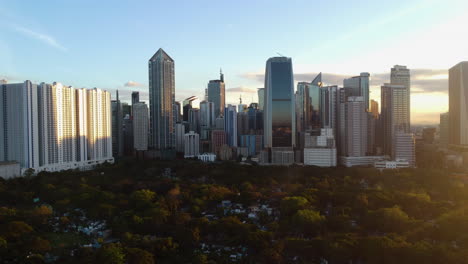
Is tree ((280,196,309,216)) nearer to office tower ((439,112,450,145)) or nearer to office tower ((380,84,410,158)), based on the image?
office tower ((380,84,410,158))

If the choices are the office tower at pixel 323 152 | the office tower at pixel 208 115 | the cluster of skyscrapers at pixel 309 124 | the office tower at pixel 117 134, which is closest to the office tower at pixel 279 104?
the cluster of skyscrapers at pixel 309 124

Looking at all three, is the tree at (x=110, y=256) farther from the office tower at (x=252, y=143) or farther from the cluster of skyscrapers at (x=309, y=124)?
the office tower at (x=252, y=143)

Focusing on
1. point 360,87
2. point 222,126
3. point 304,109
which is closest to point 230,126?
point 222,126

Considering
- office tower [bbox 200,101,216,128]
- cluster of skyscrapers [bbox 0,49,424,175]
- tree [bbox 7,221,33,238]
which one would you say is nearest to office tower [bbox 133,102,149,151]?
cluster of skyscrapers [bbox 0,49,424,175]

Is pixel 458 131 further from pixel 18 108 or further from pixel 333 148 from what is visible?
pixel 18 108

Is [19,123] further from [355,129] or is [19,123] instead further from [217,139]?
[355,129]

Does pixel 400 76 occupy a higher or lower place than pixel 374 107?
higher
